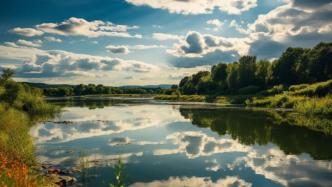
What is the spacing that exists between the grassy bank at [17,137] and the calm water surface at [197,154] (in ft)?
5.66

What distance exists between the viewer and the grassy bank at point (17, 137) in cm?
1150

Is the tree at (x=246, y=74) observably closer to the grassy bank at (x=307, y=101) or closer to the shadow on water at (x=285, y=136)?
the grassy bank at (x=307, y=101)

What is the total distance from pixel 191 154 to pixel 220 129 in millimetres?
15266

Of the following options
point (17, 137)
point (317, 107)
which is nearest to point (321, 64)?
point (317, 107)

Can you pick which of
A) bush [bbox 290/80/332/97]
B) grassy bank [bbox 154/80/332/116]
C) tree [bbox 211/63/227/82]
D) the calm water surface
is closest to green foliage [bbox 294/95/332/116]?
grassy bank [bbox 154/80/332/116]

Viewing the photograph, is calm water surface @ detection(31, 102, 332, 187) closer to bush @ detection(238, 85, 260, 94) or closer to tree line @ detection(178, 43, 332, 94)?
tree line @ detection(178, 43, 332, 94)

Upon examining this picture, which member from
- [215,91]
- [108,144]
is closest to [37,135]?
[108,144]

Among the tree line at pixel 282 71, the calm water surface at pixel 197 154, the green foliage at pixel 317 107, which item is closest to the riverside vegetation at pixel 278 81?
the tree line at pixel 282 71

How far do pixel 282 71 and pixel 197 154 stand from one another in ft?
276

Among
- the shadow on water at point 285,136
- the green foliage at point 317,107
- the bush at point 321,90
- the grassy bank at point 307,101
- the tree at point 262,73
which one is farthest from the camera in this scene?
the tree at point 262,73

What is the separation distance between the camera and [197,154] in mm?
23516

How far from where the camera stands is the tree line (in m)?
90.2

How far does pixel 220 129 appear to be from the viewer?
125 feet

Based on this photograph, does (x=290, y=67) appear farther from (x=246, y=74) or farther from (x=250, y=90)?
(x=246, y=74)
